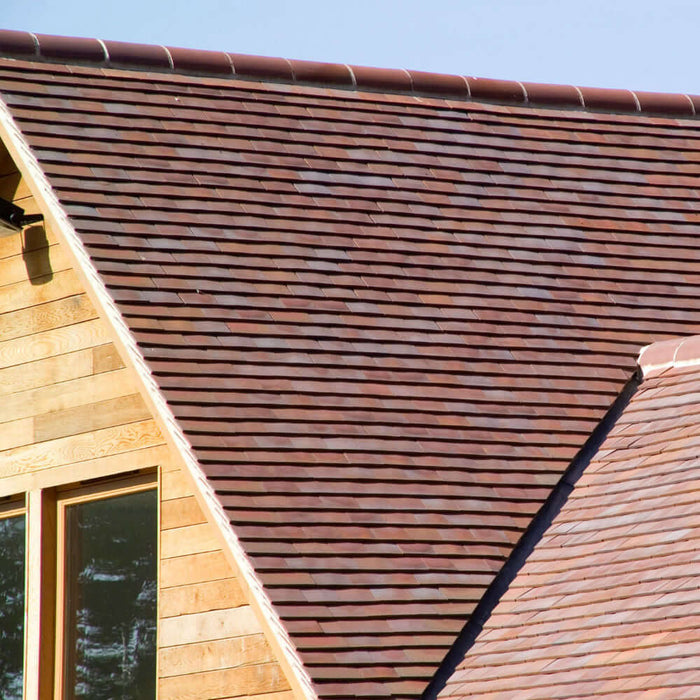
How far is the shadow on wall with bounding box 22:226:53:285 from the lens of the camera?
848cm

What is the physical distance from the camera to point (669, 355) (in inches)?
337

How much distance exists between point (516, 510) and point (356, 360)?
1232 mm

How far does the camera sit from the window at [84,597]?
7.66 meters

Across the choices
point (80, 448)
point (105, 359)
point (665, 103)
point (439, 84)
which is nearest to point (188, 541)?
point (80, 448)

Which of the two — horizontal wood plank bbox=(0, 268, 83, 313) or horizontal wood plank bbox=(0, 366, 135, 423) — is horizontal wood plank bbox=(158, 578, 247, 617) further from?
horizontal wood plank bbox=(0, 268, 83, 313)

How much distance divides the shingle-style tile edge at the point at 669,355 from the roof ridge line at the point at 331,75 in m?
2.80

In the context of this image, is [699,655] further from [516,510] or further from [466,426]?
[466,426]

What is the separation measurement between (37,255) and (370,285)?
1999 mm

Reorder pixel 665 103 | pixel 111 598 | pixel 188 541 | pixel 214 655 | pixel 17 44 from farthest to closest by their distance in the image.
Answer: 1. pixel 665 103
2. pixel 17 44
3. pixel 111 598
4. pixel 188 541
5. pixel 214 655

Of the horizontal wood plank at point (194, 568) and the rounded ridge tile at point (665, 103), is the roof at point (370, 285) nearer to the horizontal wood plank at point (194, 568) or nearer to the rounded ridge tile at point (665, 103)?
the rounded ridge tile at point (665, 103)

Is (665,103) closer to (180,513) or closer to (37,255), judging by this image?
(37,255)

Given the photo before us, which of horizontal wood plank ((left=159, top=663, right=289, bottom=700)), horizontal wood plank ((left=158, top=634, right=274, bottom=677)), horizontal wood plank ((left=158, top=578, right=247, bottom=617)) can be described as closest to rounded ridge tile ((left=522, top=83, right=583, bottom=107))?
horizontal wood plank ((left=158, top=578, right=247, bottom=617))

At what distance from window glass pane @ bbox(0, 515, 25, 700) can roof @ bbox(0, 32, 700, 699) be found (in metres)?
1.68

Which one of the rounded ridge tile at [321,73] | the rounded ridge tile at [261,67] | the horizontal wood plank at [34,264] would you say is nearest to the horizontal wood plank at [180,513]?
the horizontal wood plank at [34,264]
